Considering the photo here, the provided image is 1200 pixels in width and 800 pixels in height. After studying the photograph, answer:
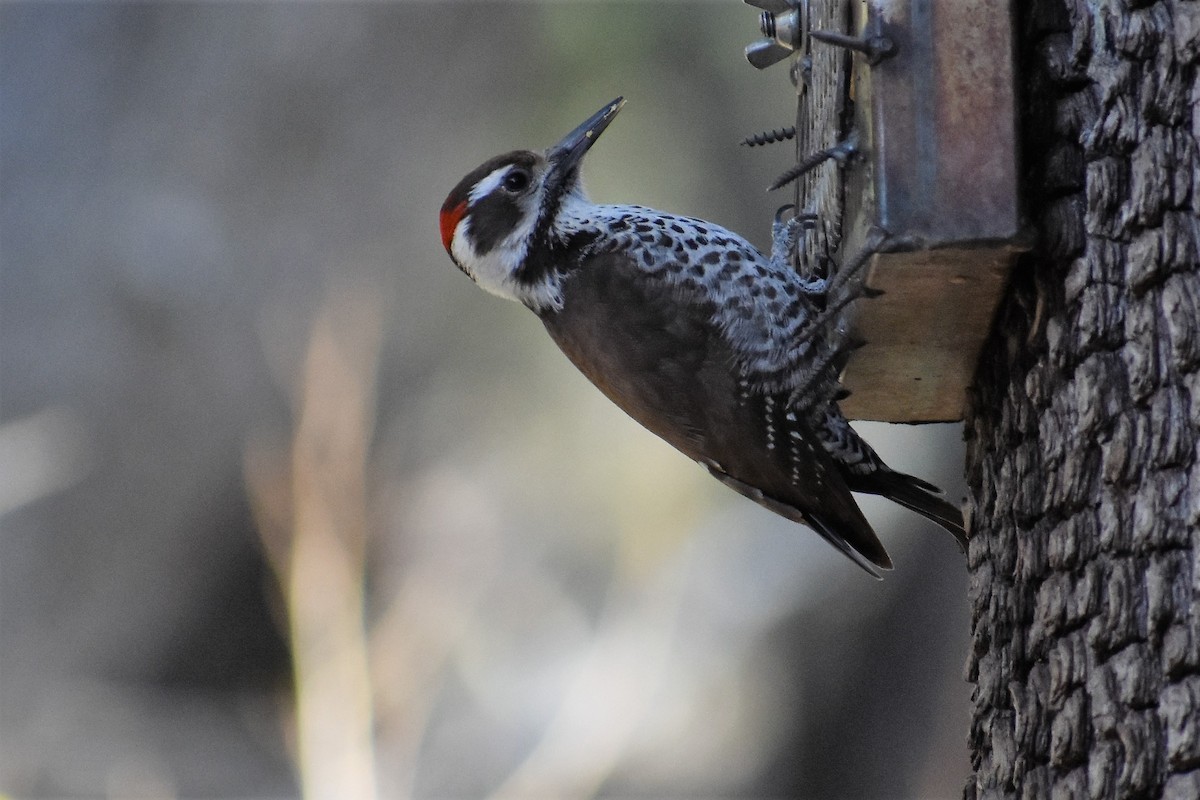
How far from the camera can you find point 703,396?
2.35 meters

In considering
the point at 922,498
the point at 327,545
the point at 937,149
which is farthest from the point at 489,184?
the point at 327,545

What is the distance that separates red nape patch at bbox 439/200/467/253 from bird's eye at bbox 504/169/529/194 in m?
0.12

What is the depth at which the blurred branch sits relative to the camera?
6.05 metres

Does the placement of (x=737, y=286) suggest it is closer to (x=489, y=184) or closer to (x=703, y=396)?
(x=703, y=396)

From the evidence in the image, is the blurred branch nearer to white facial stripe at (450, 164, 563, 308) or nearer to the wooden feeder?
white facial stripe at (450, 164, 563, 308)

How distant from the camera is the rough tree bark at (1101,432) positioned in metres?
1.38

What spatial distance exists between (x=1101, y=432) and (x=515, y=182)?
1.41 m

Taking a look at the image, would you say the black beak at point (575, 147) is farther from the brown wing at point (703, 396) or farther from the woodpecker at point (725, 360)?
the brown wing at point (703, 396)

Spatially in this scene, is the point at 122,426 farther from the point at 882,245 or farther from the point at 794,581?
the point at 882,245

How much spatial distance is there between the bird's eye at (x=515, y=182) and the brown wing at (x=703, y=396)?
0.99ft

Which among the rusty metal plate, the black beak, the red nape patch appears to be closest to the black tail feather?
the rusty metal plate

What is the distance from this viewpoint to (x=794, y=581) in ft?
21.6

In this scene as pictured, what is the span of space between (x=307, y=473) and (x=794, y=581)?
8.20ft

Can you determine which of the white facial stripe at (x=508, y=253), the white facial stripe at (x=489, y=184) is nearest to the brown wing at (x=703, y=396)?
the white facial stripe at (x=508, y=253)
